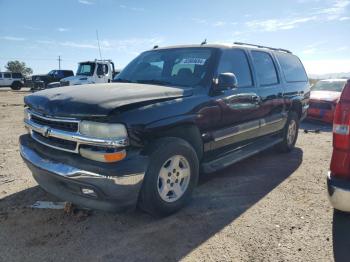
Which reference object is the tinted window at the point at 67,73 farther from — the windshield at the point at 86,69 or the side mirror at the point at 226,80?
the side mirror at the point at 226,80

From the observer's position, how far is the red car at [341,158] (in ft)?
9.19

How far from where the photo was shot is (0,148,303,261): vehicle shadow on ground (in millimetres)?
2868

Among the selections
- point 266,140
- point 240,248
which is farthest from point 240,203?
point 266,140

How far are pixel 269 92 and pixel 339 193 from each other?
262 centimetres

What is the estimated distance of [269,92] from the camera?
5145mm

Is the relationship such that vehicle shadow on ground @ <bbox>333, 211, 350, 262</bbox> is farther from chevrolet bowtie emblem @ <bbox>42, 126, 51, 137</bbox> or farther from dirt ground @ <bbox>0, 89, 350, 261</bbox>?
chevrolet bowtie emblem @ <bbox>42, 126, 51, 137</bbox>

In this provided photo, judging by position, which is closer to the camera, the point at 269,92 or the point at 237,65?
the point at 237,65

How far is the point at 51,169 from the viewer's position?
3.09 metres

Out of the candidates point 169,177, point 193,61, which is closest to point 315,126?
point 193,61

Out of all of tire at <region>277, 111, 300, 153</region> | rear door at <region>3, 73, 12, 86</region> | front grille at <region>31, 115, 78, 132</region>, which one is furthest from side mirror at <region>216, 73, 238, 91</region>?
rear door at <region>3, 73, 12, 86</region>

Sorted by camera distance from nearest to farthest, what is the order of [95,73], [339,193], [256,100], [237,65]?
[339,193] → [237,65] → [256,100] → [95,73]

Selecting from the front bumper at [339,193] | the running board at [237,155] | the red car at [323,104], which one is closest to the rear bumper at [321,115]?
the red car at [323,104]

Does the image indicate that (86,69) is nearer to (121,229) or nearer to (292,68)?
(292,68)

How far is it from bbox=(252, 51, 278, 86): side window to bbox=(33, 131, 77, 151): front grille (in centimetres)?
308
